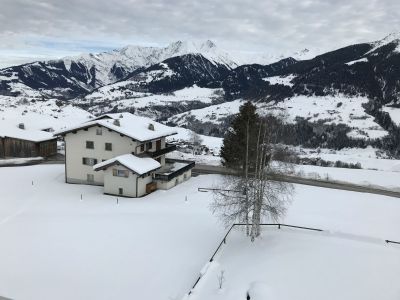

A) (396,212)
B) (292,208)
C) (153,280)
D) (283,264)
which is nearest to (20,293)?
(153,280)

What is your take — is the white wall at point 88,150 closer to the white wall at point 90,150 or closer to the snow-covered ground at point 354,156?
the white wall at point 90,150

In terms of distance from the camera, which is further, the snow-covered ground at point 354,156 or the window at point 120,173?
the snow-covered ground at point 354,156

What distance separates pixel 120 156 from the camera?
52.4 meters

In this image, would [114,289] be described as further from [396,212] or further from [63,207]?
[396,212]

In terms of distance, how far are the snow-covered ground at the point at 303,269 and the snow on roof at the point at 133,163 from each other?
1860 cm

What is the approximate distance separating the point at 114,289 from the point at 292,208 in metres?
24.4

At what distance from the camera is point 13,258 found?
33.5m

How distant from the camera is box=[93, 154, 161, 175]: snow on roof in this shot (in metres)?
50.8

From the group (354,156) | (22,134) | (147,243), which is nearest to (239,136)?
(147,243)

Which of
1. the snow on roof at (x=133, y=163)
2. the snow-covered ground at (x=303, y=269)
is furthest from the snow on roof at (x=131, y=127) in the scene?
the snow-covered ground at (x=303, y=269)

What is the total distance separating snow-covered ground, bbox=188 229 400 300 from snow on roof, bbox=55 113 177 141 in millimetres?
23931

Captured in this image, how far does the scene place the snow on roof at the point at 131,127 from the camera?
55.0 metres

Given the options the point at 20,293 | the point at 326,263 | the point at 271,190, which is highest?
the point at 271,190

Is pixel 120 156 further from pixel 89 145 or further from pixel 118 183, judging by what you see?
pixel 89 145
